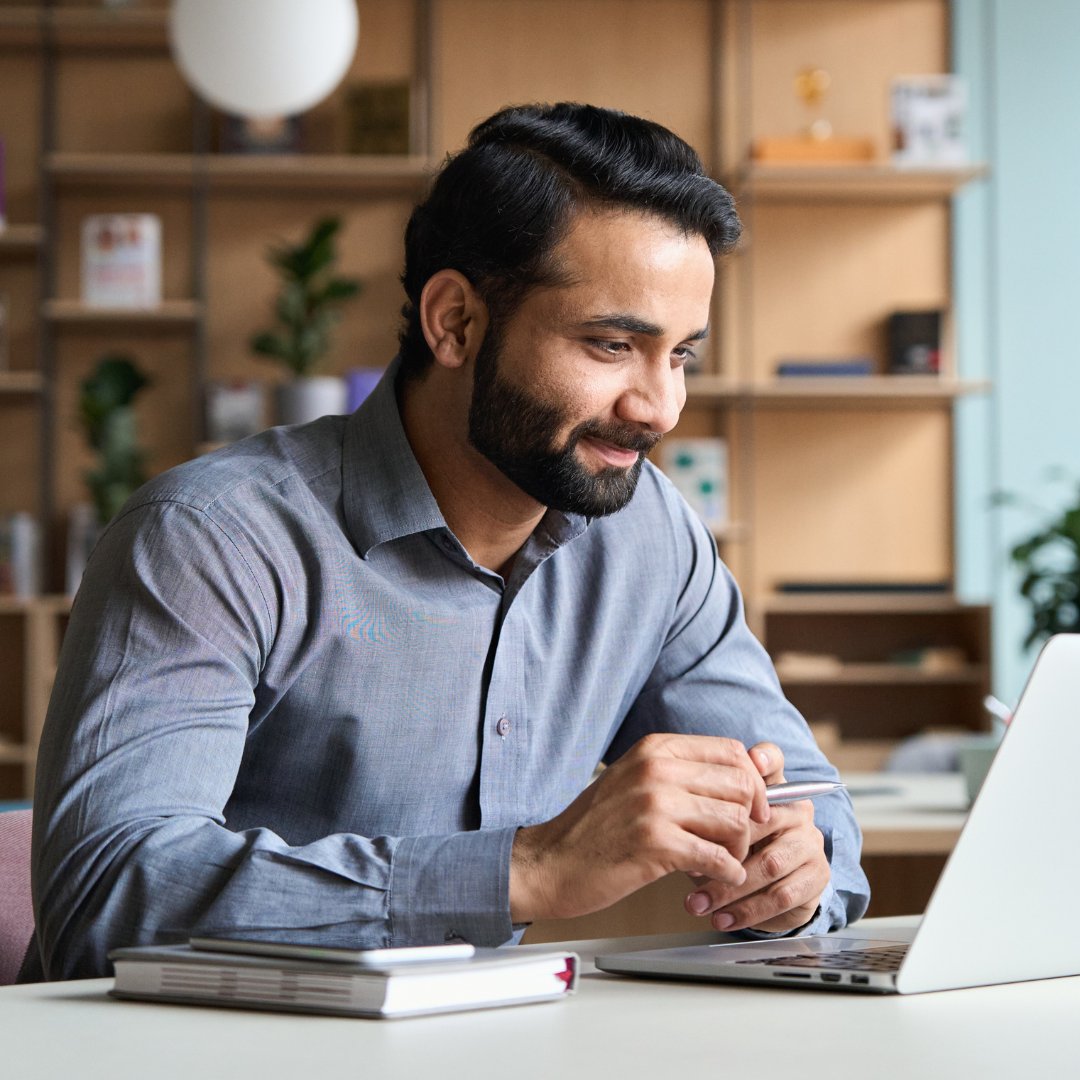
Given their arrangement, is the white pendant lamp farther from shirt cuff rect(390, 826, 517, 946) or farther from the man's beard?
shirt cuff rect(390, 826, 517, 946)

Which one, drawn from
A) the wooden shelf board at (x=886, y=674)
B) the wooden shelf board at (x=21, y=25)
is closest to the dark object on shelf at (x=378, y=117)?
the wooden shelf board at (x=21, y=25)

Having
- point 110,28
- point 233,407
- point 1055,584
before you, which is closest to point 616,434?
point 1055,584

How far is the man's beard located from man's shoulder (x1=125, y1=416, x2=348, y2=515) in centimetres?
14

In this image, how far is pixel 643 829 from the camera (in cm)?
99

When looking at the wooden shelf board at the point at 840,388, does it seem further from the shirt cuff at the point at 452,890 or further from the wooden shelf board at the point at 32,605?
the shirt cuff at the point at 452,890

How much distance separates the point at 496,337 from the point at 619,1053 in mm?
812

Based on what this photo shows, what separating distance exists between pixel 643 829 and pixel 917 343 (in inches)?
156

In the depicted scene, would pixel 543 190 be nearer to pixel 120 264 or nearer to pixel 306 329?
pixel 306 329

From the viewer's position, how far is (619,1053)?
0.78 meters

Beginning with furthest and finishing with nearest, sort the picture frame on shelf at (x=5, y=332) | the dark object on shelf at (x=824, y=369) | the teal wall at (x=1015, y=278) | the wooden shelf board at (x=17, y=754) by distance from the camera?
the teal wall at (x=1015, y=278), the picture frame on shelf at (x=5, y=332), the dark object on shelf at (x=824, y=369), the wooden shelf board at (x=17, y=754)

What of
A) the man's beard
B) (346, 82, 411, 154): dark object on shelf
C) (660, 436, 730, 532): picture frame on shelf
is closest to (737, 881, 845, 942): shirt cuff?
the man's beard

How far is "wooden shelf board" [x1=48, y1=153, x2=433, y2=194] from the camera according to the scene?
458 centimetres

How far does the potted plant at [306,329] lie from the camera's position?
14.5 ft

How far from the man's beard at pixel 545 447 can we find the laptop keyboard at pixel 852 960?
0.50 metres
